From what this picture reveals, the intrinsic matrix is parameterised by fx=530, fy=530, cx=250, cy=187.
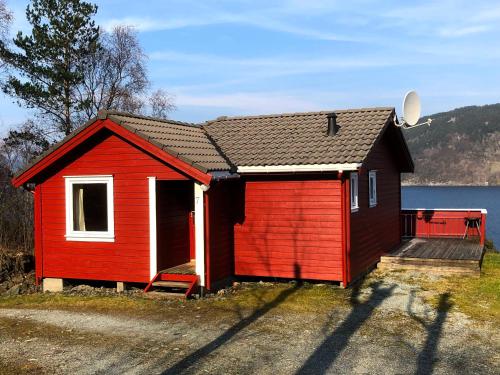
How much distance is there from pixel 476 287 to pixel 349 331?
15.2 ft

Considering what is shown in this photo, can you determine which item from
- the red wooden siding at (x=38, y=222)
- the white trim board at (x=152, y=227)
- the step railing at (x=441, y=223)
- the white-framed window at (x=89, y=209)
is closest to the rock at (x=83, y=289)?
the red wooden siding at (x=38, y=222)

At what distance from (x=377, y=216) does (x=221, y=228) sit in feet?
15.8

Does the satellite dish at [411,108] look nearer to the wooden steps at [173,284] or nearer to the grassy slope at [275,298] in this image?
the grassy slope at [275,298]

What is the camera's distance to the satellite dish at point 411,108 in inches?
539

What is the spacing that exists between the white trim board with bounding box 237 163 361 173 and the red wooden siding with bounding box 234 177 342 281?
45 cm

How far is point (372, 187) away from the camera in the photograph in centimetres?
1398

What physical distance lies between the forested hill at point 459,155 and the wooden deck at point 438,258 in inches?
5377

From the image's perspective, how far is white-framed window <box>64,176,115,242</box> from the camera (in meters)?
11.8

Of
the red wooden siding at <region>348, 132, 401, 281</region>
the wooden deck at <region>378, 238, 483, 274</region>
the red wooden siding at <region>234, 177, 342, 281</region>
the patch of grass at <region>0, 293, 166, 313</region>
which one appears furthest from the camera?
the wooden deck at <region>378, 238, 483, 274</region>

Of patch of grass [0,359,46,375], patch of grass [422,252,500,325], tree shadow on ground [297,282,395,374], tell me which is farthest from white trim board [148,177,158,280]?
patch of grass [422,252,500,325]

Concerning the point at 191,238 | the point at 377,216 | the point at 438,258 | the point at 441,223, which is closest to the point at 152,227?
the point at 191,238

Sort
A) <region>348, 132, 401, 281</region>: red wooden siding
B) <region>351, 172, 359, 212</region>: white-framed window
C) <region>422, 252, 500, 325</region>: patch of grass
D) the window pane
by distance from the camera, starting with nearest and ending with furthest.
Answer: <region>422, 252, 500, 325</region>: patch of grass < the window pane < <region>351, 172, 359, 212</region>: white-framed window < <region>348, 132, 401, 281</region>: red wooden siding

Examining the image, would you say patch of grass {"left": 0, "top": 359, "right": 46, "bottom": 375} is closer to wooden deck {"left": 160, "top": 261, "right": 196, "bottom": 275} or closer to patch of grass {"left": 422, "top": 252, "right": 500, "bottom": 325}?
wooden deck {"left": 160, "top": 261, "right": 196, "bottom": 275}

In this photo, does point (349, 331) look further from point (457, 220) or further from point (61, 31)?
point (61, 31)
